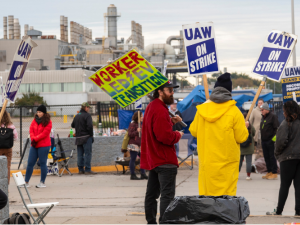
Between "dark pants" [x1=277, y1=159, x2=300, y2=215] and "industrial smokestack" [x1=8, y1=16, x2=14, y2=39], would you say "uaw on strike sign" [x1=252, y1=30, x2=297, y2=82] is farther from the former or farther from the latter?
"industrial smokestack" [x1=8, y1=16, x2=14, y2=39]

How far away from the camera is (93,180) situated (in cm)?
1148

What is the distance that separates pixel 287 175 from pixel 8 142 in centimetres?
549

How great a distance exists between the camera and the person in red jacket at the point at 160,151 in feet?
17.3

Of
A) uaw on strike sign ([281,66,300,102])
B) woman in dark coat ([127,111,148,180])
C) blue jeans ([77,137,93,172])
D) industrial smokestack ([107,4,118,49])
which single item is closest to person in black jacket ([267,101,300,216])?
woman in dark coat ([127,111,148,180])

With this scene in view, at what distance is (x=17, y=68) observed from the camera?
23.1 feet

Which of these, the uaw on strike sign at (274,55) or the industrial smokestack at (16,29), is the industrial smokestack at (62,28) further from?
the uaw on strike sign at (274,55)

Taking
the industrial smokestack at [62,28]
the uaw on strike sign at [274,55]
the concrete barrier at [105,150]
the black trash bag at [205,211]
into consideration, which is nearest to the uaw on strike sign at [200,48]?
the uaw on strike sign at [274,55]

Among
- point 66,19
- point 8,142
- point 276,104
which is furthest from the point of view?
point 66,19

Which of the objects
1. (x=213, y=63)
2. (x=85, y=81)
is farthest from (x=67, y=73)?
(x=213, y=63)

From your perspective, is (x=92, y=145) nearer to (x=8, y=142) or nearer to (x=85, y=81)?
(x=8, y=142)

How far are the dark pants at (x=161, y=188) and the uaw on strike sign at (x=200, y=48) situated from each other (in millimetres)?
1552

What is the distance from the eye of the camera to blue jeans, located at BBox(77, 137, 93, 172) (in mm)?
12633

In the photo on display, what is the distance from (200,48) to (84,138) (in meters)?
7.12

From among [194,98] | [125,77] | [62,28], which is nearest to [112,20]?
[62,28]
